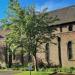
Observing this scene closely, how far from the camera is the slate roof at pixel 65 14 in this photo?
162 feet

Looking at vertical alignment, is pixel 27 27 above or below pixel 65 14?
below

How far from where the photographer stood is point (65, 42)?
48156mm

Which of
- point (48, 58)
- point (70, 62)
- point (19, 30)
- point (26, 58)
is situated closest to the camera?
point (19, 30)

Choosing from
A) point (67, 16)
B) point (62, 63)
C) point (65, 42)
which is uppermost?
point (67, 16)

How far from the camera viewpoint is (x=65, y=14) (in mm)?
52812

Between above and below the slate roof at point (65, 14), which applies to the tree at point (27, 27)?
below

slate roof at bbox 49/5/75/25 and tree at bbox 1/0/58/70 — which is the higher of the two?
slate roof at bbox 49/5/75/25

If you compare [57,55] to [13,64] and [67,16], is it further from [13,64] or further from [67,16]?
[13,64]

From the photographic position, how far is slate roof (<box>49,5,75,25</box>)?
49453 mm

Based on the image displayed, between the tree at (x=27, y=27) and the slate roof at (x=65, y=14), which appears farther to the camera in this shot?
the slate roof at (x=65, y=14)

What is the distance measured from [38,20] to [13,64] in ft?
55.5

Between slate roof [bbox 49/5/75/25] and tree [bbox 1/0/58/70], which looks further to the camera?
slate roof [bbox 49/5/75/25]

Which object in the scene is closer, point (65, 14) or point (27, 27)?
point (27, 27)

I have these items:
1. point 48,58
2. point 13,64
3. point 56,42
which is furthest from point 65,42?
point 13,64
